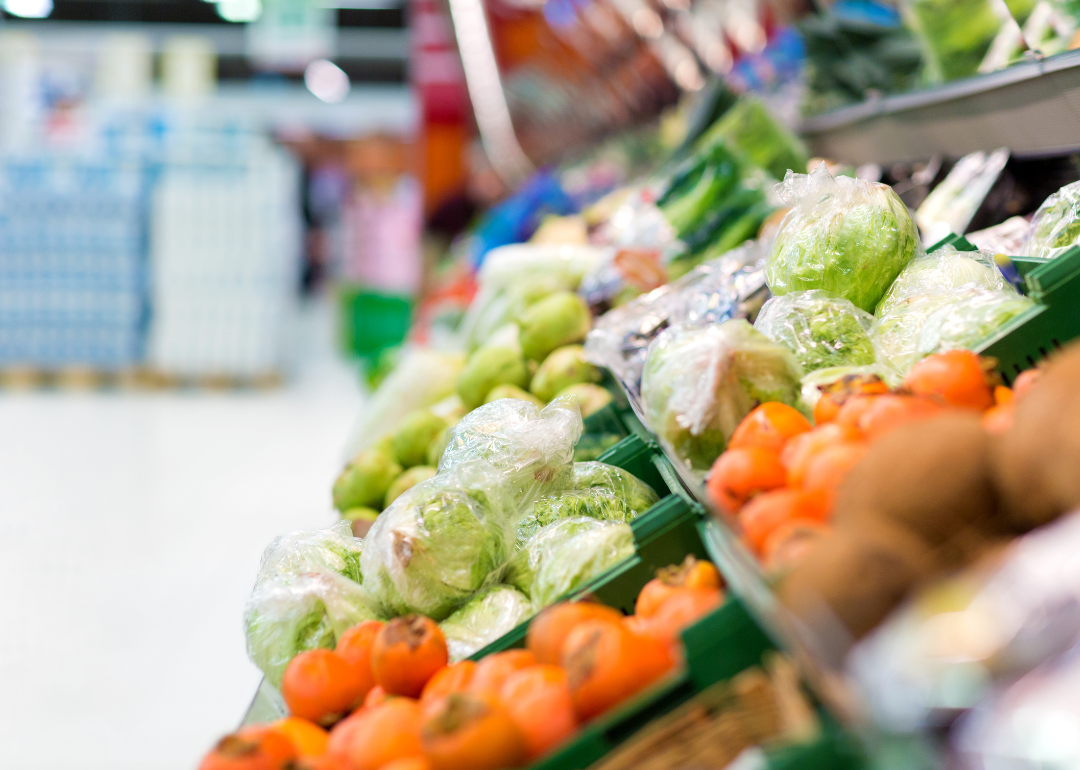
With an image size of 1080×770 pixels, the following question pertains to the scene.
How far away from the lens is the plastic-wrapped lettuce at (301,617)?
4.94ft

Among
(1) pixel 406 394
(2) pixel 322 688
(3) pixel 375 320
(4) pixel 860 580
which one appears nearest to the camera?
(4) pixel 860 580

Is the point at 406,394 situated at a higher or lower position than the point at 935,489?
higher

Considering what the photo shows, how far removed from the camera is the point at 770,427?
4.19 ft

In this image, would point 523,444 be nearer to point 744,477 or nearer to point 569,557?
point 569,557

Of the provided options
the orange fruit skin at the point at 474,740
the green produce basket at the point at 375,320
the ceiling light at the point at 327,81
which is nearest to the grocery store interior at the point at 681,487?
the orange fruit skin at the point at 474,740

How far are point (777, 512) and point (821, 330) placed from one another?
0.62 m

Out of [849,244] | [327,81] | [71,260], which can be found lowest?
[849,244]

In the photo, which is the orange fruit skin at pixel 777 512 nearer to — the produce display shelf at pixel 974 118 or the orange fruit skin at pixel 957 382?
the orange fruit skin at pixel 957 382

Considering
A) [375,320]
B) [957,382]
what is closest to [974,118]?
[957,382]

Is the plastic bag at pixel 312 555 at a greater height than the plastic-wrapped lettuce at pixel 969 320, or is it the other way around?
the plastic bag at pixel 312 555

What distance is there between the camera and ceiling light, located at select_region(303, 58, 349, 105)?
21.4 m

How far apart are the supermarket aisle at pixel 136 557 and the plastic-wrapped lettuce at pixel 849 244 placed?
1.87m

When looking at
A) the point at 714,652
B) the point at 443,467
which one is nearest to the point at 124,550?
the point at 443,467

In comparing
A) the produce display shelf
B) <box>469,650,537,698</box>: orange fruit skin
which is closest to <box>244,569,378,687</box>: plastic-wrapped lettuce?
<box>469,650,537,698</box>: orange fruit skin
